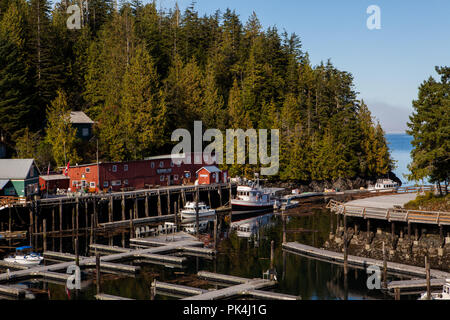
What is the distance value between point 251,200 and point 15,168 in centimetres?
3514

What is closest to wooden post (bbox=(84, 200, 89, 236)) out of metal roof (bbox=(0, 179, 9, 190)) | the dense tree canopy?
metal roof (bbox=(0, 179, 9, 190))

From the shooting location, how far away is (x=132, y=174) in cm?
8750

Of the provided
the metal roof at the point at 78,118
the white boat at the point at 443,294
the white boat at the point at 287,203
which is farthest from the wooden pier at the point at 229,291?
the metal roof at the point at 78,118

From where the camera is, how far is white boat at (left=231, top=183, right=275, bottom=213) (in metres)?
88.3

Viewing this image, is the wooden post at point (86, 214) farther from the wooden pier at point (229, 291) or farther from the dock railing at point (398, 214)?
the dock railing at point (398, 214)

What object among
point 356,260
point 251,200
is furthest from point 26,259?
point 251,200

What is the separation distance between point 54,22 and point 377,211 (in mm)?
92431

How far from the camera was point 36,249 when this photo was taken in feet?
196

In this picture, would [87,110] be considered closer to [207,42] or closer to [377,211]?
[207,42]

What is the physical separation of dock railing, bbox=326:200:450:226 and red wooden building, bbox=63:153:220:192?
37.2 m

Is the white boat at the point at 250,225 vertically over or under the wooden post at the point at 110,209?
under

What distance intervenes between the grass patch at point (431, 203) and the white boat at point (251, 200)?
1247 inches

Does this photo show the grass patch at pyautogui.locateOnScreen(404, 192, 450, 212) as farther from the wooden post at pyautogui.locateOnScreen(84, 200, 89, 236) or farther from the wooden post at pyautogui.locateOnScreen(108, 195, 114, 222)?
the wooden post at pyautogui.locateOnScreen(84, 200, 89, 236)

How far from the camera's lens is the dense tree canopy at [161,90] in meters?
97.5
